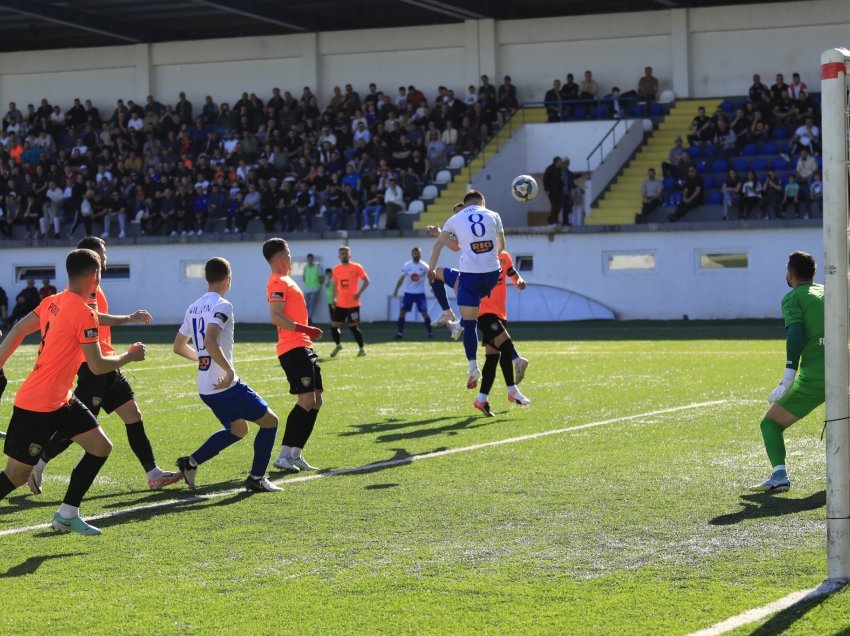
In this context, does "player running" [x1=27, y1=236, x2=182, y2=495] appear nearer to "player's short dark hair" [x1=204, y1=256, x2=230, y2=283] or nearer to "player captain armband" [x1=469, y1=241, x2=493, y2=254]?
"player's short dark hair" [x1=204, y1=256, x2=230, y2=283]

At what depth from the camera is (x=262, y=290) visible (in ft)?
120

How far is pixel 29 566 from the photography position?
23.2ft

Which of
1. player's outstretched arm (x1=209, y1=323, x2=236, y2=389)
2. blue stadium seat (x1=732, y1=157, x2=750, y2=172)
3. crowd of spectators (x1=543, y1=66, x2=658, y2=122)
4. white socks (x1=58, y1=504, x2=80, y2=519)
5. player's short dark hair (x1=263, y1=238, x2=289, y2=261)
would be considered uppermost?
crowd of spectators (x1=543, y1=66, x2=658, y2=122)

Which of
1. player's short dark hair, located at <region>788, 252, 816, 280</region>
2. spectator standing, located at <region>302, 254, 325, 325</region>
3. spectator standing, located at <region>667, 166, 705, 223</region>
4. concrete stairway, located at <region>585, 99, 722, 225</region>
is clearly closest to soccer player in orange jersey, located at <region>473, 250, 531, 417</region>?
player's short dark hair, located at <region>788, 252, 816, 280</region>

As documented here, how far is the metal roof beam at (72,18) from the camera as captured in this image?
125ft

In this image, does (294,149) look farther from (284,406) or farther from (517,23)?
(284,406)

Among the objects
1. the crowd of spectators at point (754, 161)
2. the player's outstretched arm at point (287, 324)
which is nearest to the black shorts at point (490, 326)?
the player's outstretched arm at point (287, 324)

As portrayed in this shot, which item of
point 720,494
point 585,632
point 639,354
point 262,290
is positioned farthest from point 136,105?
point 585,632

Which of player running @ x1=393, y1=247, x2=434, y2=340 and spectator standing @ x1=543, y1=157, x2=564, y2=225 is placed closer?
player running @ x1=393, y1=247, x2=434, y2=340

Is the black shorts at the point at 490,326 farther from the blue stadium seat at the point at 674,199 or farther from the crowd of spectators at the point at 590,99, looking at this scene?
the crowd of spectators at the point at 590,99

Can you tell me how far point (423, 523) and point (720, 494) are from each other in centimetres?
213

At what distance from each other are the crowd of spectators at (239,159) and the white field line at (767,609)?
2944 centimetres

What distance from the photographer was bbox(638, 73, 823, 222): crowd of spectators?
31.3 m

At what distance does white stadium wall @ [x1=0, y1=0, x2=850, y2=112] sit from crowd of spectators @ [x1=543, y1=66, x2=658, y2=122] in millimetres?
1400
